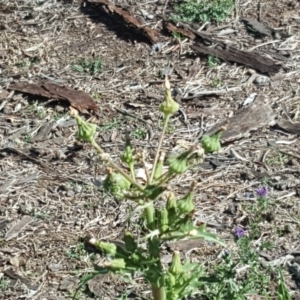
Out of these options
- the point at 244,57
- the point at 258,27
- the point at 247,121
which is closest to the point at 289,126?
the point at 247,121

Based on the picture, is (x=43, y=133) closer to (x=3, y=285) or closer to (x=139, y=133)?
(x=139, y=133)

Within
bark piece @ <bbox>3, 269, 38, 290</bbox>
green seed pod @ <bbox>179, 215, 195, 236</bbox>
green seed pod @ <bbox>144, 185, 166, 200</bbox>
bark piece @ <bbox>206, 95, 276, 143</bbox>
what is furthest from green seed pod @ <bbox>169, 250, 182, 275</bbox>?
bark piece @ <bbox>206, 95, 276, 143</bbox>

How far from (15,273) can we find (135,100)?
152 cm

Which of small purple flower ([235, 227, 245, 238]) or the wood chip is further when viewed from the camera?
the wood chip

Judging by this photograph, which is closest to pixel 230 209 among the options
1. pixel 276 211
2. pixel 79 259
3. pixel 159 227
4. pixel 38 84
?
pixel 276 211

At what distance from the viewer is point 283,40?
5.55 metres

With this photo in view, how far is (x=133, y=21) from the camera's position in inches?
230

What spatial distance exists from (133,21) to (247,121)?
1.43 metres

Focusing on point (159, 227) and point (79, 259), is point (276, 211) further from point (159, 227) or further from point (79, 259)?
point (159, 227)

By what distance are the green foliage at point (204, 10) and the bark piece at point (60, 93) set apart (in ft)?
3.45

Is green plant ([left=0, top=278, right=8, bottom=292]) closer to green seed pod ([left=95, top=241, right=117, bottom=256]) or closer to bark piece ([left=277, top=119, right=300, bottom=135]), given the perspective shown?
green seed pod ([left=95, top=241, right=117, bottom=256])

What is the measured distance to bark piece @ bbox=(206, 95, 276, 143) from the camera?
15.6 ft

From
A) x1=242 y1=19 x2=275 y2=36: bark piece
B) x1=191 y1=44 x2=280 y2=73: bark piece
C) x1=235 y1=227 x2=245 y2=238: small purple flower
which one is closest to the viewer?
x1=235 y1=227 x2=245 y2=238: small purple flower

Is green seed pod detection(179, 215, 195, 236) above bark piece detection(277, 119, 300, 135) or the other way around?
above
